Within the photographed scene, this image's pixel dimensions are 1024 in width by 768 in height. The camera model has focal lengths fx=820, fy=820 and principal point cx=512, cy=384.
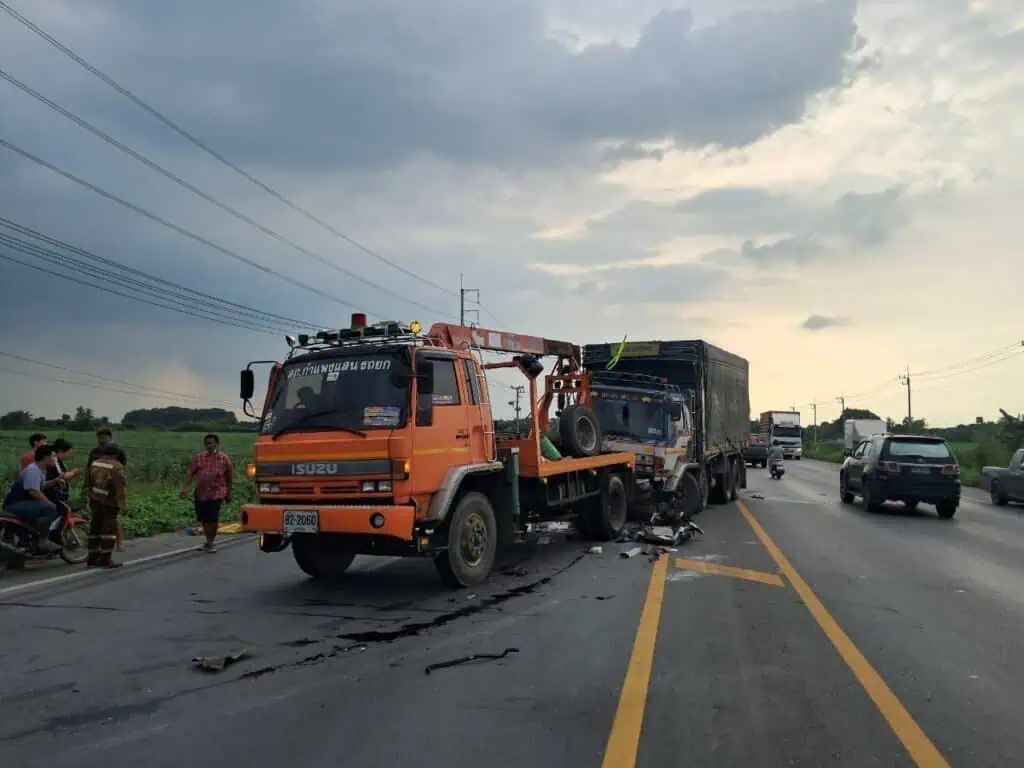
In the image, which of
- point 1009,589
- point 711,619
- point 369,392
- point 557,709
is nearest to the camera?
point 557,709

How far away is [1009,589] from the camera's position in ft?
28.7

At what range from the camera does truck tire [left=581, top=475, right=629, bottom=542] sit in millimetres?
12062

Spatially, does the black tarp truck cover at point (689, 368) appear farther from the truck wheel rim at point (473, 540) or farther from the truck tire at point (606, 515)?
the truck wheel rim at point (473, 540)

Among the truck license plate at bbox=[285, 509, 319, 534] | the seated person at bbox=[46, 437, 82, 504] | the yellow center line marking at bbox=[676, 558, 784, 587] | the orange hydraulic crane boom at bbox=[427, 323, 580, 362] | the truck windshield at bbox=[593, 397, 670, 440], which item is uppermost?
the orange hydraulic crane boom at bbox=[427, 323, 580, 362]

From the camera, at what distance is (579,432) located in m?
12.0

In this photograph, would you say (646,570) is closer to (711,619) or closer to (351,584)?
(711,619)

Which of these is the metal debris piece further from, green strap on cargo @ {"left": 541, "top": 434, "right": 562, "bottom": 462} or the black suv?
the black suv

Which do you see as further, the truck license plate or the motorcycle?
the motorcycle

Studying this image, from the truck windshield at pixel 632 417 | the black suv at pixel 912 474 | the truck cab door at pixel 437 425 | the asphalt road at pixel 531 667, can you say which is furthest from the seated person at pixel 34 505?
the black suv at pixel 912 474

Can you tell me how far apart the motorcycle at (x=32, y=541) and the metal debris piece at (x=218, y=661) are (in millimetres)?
5215

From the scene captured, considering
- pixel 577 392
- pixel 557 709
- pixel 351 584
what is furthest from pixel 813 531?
pixel 557 709

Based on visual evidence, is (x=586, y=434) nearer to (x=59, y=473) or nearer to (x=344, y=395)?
(x=344, y=395)

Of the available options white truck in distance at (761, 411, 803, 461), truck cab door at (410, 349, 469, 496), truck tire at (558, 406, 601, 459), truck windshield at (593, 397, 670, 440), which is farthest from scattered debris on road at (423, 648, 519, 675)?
white truck in distance at (761, 411, 803, 461)

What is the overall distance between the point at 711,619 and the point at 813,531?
7414 millimetres
